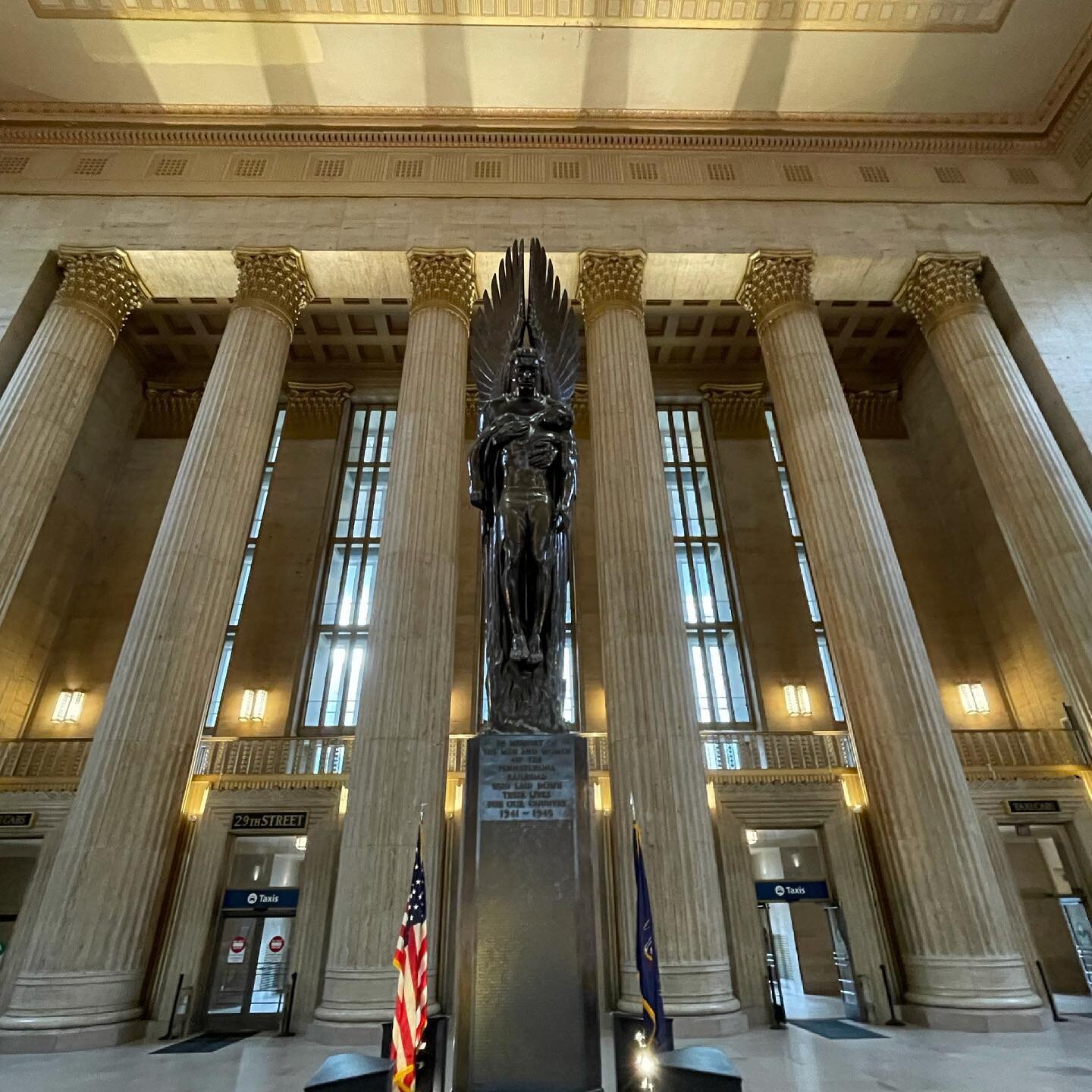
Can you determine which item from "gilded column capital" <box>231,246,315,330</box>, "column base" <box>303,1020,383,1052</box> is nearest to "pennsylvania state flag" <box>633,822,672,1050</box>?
"column base" <box>303,1020,383,1052</box>

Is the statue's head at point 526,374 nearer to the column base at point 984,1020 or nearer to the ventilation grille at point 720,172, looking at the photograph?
the column base at point 984,1020

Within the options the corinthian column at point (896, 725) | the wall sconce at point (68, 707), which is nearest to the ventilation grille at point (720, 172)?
the corinthian column at point (896, 725)

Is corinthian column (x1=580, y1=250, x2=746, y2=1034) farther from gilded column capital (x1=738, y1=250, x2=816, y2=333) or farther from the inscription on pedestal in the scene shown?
the inscription on pedestal

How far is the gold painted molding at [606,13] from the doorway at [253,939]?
1643 centimetres

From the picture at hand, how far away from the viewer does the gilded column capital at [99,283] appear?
13.1 m

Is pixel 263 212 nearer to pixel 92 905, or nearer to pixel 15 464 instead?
pixel 15 464

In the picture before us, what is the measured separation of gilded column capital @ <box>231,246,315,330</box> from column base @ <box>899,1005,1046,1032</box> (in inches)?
599

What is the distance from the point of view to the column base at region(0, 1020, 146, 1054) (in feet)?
24.7

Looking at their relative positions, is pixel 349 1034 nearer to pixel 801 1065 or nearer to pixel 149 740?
pixel 149 740

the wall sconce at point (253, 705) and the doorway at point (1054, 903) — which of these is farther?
the wall sconce at point (253, 705)

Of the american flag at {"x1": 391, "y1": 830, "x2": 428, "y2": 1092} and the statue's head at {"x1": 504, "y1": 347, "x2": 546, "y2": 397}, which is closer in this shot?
the american flag at {"x1": 391, "y1": 830, "x2": 428, "y2": 1092}

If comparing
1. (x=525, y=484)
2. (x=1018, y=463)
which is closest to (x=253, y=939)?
(x=525, y=484)

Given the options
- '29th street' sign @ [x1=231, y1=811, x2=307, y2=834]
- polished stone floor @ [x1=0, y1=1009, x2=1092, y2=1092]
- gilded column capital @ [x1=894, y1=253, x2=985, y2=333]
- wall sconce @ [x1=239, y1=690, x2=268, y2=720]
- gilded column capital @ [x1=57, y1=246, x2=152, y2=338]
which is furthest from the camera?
wall sconce @ [x1=239, y1=690, x2=268, y2=720]

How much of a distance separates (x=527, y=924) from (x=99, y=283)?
1465 centimetres
